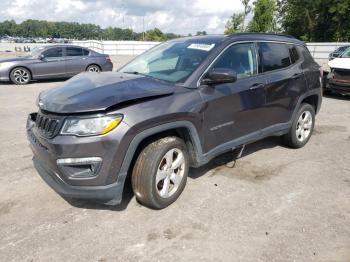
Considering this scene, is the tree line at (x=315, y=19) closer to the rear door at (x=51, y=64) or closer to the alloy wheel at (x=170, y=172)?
the rear door at (x=51, y=64)

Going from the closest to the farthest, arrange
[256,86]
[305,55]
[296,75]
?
[256,86]
[296,75]
[305,55]

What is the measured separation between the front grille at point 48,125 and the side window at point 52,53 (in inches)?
401

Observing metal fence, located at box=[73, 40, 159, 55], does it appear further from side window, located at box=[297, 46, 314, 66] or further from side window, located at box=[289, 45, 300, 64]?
side window, located at box=[289, 45, 300, 64]

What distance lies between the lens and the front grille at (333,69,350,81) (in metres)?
9.59

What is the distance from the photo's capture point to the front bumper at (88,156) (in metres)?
2.93

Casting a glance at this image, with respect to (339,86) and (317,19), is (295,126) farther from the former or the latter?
(317,19)

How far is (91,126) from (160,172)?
873 mm

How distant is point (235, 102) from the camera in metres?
4.00

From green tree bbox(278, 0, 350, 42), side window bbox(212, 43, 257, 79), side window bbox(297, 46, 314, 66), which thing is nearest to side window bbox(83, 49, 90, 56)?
side window bbox(297, 46, 314, 66)

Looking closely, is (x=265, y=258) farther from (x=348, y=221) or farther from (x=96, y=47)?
(x=96, y=47)

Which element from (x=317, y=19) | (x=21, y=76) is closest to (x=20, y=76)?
(x=21, y=76)

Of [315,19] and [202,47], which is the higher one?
[315,19]

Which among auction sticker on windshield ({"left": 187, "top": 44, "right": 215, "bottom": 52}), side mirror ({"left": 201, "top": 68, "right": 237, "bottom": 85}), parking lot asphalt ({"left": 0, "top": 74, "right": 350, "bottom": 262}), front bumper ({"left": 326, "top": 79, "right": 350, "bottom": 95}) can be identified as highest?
auction sticker on windshield ({"left": 187, "top": 44, "right": 215, "bottom": 52})

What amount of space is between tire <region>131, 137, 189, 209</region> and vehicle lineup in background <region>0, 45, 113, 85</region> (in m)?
10.3
